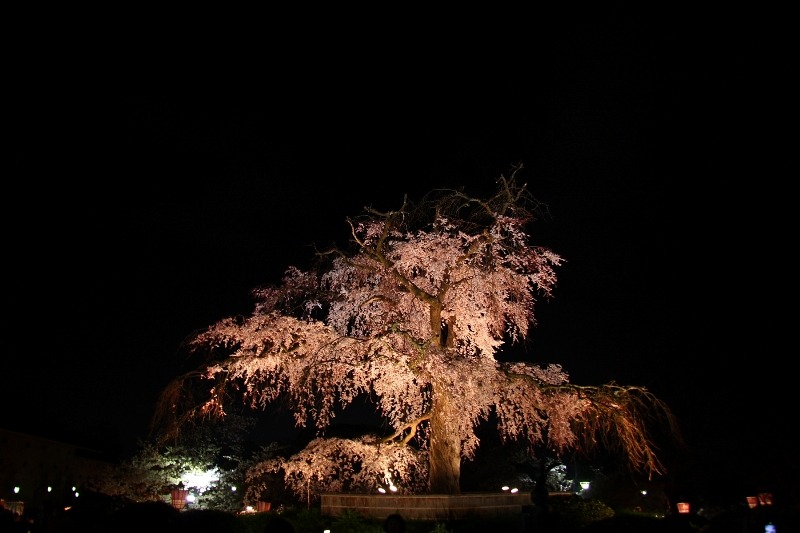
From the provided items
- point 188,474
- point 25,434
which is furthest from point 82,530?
point 25,434

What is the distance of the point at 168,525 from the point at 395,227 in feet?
37.7

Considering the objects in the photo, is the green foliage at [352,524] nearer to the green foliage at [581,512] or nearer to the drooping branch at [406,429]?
the drooping branch at [406,429]

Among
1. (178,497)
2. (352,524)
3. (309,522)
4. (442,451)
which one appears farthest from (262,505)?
(442,451)

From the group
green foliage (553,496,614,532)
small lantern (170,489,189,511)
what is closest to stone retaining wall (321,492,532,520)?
green foliage (553,496,614,532)

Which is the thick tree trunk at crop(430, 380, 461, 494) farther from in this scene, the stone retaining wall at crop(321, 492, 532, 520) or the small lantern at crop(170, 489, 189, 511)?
the small lantern at crop(170, 489, 189, 511)

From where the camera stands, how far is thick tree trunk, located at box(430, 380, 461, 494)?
50.8 feet

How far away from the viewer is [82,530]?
6.07 meters

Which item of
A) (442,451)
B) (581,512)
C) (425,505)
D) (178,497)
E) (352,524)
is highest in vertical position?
(442,451)

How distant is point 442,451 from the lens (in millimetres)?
15812

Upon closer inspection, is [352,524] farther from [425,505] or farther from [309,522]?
[425,505]

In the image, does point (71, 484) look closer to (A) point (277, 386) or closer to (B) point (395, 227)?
(A) point (277, 386)

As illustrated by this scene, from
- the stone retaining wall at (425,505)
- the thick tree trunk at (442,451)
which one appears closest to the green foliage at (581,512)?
the stone retaining wall at (425,505)

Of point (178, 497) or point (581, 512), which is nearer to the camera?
point (581, 512)

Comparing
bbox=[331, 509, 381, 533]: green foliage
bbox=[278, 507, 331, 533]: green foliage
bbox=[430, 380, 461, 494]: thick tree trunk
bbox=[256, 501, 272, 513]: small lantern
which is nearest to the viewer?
bbox=[331, 509, 381, 533]: green foliage
